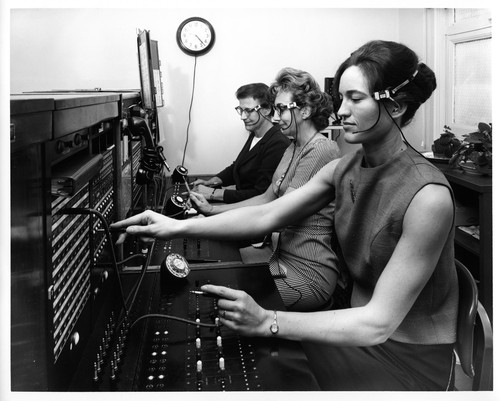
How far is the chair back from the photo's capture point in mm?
1126

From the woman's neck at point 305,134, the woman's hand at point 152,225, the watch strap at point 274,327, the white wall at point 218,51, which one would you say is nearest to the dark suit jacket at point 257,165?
the white wall at point 218,51

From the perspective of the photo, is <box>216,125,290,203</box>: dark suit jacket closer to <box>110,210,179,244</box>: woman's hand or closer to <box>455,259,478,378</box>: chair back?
<box>110,210,179,244</box>: woman's hand

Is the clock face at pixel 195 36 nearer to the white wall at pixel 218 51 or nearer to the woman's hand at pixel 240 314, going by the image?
the white wall at pixel 218 51

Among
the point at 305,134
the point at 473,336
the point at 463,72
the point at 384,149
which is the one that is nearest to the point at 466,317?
the point at 473,336

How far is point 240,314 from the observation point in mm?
981

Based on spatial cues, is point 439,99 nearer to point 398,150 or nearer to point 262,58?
point 262,58

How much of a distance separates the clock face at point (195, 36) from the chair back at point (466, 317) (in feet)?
6.52

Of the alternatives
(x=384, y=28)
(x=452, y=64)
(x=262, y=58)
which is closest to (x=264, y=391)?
(x=452, y=64)

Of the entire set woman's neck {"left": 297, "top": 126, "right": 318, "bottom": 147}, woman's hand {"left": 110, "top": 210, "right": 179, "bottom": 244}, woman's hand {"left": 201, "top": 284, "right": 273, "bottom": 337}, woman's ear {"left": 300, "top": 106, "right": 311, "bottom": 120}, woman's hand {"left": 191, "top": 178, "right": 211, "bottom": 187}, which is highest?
woman's ear {"left": 300, "top": 106, "right": 311, "bottom": 120}

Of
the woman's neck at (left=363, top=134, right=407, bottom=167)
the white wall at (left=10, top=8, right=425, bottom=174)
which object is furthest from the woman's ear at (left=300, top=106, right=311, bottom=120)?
the woman's neck at (left=363, top=134, right=407, bottom=167)

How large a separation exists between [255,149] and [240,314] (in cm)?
203

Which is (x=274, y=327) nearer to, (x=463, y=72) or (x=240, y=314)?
(x=240, y=314)

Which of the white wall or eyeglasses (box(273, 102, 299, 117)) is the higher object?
the white wall

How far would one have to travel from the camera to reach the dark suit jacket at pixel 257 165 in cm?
282
